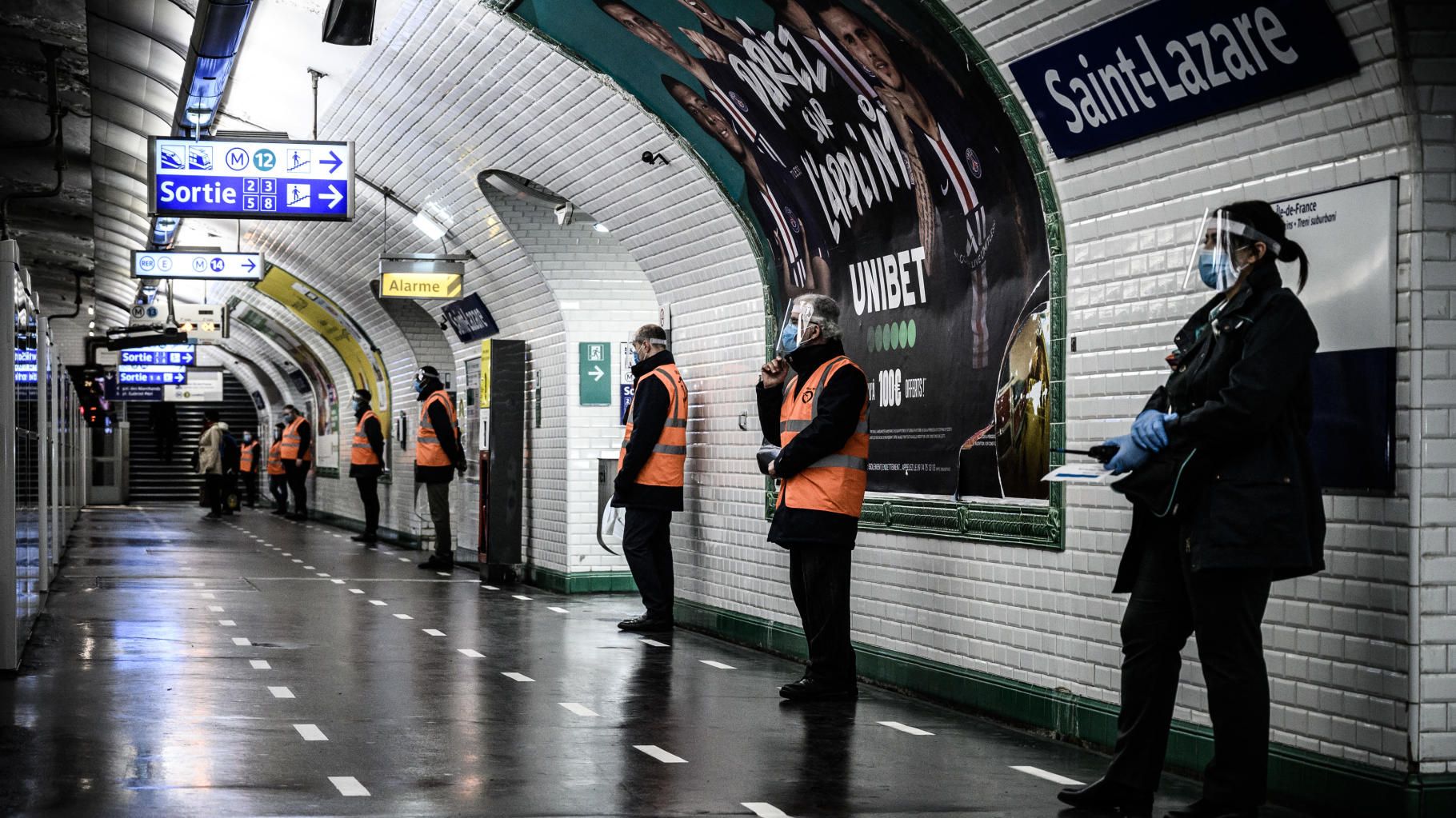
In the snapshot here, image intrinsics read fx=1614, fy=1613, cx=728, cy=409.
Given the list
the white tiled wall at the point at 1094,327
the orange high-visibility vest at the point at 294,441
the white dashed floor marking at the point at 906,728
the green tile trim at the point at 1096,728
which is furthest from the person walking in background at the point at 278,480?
the white dashed floor marking at the point at 906,728

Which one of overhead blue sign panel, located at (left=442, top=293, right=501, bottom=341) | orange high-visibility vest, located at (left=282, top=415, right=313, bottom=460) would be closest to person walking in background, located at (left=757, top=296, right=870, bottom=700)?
overhead blue sign panel, located at (left=442, top=293, right=501, bottom=341)

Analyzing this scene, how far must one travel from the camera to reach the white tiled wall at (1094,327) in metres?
4.95

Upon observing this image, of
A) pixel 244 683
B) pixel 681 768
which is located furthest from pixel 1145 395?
pixel 244 683

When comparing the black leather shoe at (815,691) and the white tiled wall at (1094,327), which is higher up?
the white tiled wall at (1094,327)

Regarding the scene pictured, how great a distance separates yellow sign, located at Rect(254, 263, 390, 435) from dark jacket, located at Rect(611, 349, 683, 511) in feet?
42.0

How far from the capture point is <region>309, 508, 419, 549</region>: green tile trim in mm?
20500

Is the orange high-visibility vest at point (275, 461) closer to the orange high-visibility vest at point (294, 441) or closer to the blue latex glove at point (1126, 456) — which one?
the orange high-visibility vest at point (294, 441)

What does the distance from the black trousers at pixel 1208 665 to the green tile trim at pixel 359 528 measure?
15.4m

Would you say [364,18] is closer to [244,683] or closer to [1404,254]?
[244,683]

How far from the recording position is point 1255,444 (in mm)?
4711

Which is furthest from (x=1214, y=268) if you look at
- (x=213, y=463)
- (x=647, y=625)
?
(x=213, y=463)

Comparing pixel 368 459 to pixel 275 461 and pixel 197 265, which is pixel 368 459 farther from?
pixel 275 461

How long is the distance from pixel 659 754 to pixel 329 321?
1935 centimetres

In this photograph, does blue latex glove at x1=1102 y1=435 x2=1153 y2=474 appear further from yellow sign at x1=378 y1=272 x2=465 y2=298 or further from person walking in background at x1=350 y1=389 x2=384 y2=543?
person walking in background at x1=350 y1=389 x2=384 y2=543
